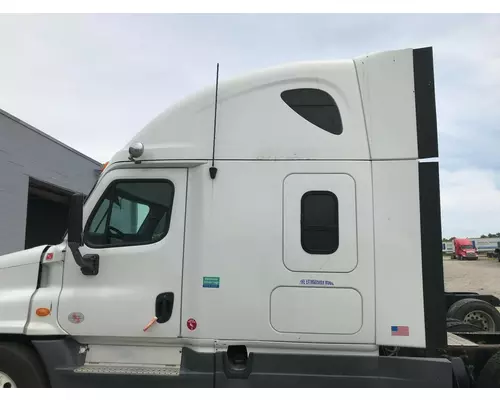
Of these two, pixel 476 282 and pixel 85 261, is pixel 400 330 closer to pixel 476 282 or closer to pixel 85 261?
pixel 85 261

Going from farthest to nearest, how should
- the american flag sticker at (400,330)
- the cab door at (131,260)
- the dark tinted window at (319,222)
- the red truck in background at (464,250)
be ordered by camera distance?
the red truck in background at (464,250) < the cab door at (131,260) < the dark tinted window at (319,222) < the american flag sticker at (400,330)

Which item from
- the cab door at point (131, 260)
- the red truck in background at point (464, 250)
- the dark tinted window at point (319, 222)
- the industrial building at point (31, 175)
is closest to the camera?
the dark tinted window at point (319, 222)

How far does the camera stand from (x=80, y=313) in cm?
347

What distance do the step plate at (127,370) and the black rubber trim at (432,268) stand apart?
2.08 meters

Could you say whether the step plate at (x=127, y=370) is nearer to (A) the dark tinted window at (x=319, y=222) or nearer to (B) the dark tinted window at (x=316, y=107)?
(A) the dark tinted window at (x=319, y=222)

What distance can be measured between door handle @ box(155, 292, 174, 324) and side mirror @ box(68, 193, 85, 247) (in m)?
0.86

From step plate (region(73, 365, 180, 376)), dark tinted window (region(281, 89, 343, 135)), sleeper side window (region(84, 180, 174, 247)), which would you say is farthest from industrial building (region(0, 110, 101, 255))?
dark tinted window (region(281, 89, 343, 135))

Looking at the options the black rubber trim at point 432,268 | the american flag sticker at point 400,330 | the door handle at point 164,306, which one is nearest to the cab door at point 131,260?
the door handle at point 164,306

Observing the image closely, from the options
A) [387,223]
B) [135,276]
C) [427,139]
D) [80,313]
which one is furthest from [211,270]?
[427,139]

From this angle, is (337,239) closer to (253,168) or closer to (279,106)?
(253,168)

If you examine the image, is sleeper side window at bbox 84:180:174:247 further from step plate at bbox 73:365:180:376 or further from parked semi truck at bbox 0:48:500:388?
step plate at bbox 73:365:180:376

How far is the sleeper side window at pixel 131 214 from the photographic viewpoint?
3.60 m

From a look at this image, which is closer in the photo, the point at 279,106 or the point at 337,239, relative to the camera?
the point at 337,239
